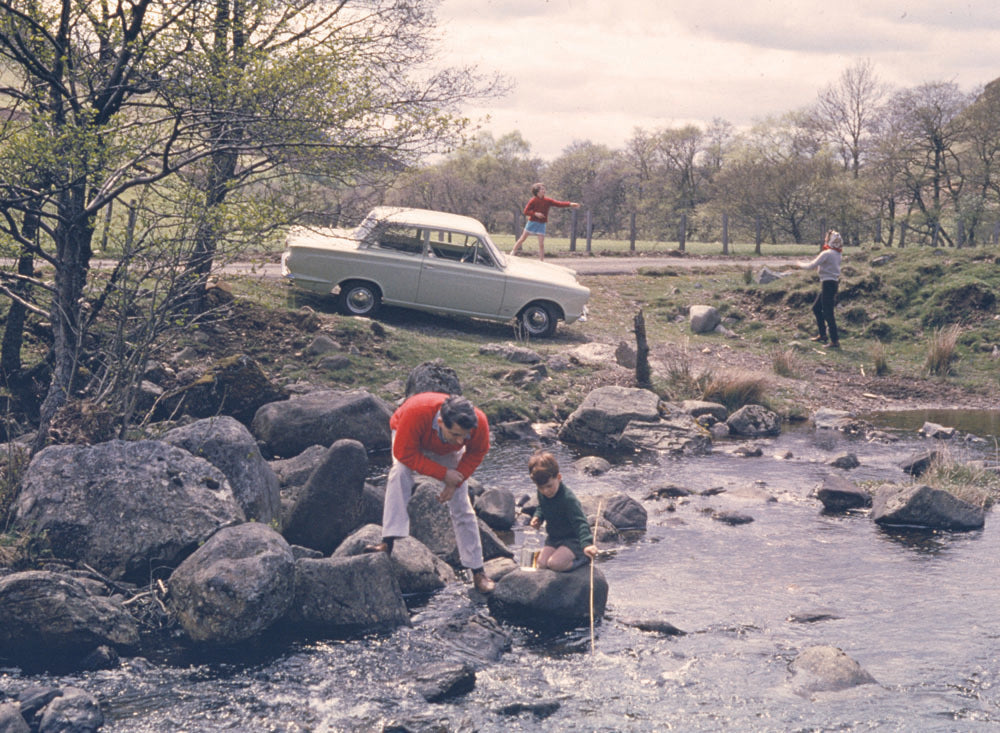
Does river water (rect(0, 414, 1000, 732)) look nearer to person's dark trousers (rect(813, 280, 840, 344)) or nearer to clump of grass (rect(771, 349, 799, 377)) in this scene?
A: clump of grass (rect(771, 349, 799, 377))

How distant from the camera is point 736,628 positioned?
24.7ft

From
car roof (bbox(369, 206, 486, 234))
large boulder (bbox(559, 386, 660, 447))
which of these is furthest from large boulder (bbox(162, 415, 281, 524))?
car roof (bbox(369, 206, 486, 234))

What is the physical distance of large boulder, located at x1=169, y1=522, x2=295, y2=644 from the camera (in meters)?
6.93

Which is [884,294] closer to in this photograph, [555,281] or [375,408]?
[555,281]

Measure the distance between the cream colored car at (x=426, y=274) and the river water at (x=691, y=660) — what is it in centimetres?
779

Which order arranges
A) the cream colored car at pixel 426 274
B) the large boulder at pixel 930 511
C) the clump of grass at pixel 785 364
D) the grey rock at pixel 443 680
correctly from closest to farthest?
→ the grey rock at pixel 443 680 < the large boulder at pixel 930 511 < the cream colored car at pixel 426 274 < the clump of grass at pixel 785 364

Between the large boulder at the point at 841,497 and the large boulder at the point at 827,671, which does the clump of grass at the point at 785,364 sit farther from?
the large boulder at the point at 827,671

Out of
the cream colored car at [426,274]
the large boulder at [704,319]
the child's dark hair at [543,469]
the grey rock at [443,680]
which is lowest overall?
the grey rock at [443,680]

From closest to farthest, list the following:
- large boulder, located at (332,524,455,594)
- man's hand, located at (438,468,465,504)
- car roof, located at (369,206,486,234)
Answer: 1. man's hand, located at (438,468,465,504)
2. large boulder, located at (332,524,455,594)
3. car roof, located at (369,206,486,234)

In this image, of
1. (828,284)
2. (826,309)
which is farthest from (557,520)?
(826,309)

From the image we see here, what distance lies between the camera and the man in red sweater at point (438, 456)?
7.26 meters

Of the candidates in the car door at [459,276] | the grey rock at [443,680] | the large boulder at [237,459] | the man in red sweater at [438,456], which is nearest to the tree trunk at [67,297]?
the large boulder at [237,459]

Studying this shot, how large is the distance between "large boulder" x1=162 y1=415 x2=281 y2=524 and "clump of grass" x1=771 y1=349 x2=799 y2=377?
35.5 feet

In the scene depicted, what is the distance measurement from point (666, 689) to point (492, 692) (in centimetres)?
116
